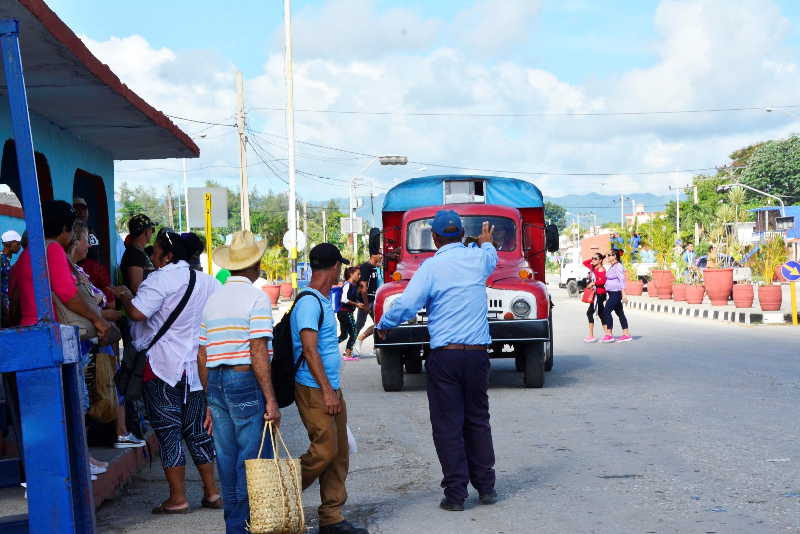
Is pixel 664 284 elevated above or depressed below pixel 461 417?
below

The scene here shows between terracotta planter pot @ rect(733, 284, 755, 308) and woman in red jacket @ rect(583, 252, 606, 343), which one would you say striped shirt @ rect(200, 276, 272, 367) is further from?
terracotta planter pot @ rect(733, 284, 755, 308)

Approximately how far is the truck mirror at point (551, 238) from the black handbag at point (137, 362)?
26.7ft

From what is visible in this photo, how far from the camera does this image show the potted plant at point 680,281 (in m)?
33.7

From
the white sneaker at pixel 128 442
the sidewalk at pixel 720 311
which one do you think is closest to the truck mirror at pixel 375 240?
the white sneaker at pixel 128 442

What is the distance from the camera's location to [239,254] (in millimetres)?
5914

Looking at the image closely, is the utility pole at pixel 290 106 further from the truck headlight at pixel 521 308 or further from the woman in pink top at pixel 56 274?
the woman in pink top at pixel 56 274

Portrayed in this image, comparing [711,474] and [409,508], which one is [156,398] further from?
[711,474]

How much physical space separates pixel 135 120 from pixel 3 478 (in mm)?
5177

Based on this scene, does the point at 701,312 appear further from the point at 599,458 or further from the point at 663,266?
the point at 599,458

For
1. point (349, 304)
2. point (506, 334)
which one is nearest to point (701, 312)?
point (349, 304)

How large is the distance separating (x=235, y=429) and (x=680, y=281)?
102 ft

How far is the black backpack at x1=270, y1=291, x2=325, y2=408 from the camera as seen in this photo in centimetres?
593

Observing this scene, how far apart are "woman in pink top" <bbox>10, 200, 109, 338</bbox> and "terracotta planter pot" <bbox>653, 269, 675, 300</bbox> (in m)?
32.6

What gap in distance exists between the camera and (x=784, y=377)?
13.1m
